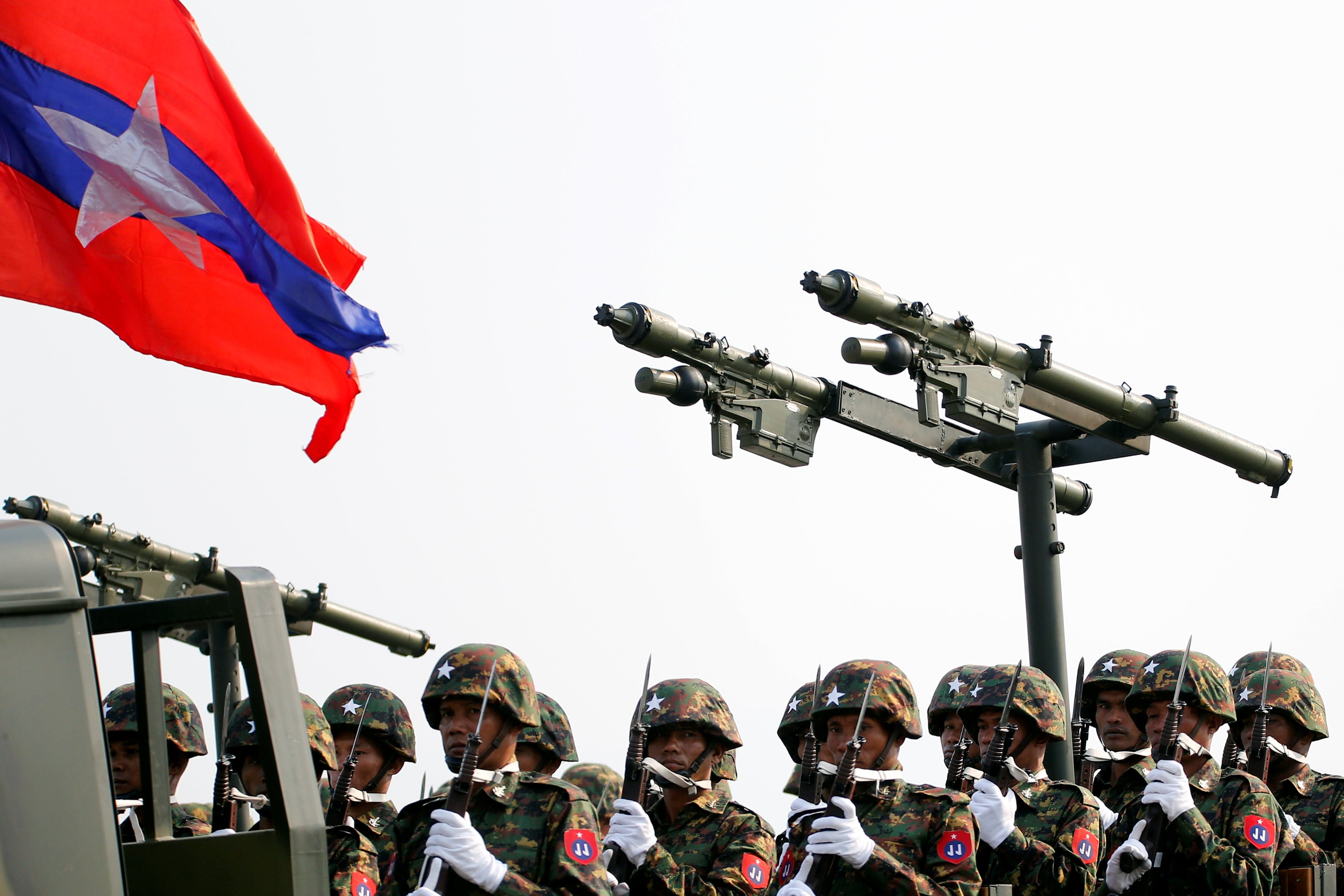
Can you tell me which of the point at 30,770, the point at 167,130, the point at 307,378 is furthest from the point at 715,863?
the point at 30,770

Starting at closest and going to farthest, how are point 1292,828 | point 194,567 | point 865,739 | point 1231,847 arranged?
point 865,739
point 1231,847
point 1292,828
point 194,567

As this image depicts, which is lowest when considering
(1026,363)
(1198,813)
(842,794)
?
(842,794)

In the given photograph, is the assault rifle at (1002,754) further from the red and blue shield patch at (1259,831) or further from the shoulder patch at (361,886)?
the shoulder patch at (361,886)

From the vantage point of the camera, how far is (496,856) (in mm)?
6074

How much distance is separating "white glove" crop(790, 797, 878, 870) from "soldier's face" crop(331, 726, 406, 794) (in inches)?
114

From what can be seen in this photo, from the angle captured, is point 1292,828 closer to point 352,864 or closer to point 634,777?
point 634,777

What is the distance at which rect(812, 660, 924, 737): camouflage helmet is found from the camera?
688 cm

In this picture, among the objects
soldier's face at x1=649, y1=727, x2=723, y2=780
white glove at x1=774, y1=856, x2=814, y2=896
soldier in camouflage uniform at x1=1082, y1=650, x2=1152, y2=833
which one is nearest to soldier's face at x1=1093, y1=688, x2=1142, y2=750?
soldier in camouflage uniform at x1=1082, y1=650, x2=1152, y2=833

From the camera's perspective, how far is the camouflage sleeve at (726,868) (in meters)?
6.98

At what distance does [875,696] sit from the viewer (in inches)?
270

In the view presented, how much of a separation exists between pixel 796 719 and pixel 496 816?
2122 millimetres

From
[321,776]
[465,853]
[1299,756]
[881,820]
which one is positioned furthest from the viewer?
[321,776]

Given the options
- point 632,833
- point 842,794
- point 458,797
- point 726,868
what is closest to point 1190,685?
point 842,794

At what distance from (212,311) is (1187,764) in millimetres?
5136
